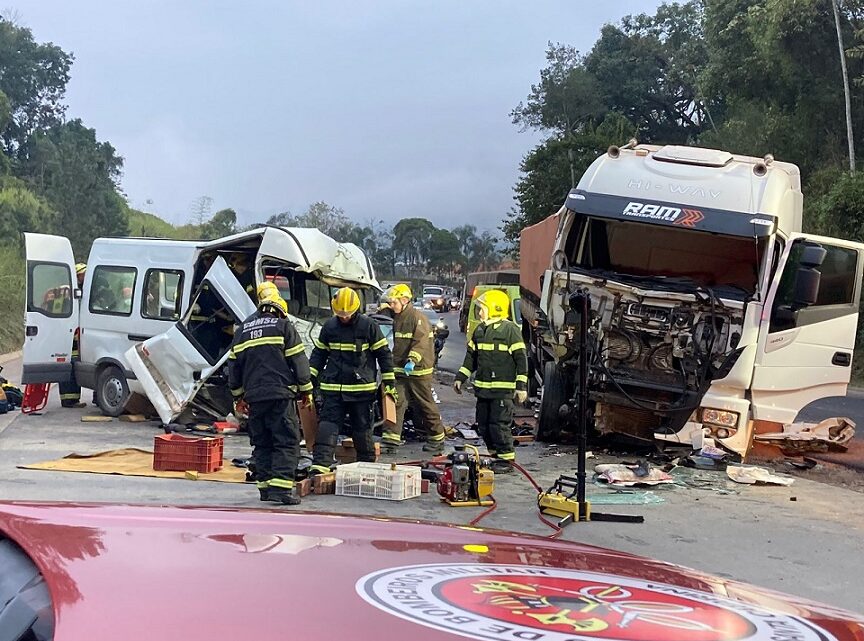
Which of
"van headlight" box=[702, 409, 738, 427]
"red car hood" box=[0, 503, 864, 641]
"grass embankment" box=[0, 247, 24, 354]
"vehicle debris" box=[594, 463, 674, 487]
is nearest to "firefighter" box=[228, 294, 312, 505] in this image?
"vehicle debris" box=[594, 463, 674, 487]

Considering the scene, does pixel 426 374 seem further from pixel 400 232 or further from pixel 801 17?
pixel 400 232

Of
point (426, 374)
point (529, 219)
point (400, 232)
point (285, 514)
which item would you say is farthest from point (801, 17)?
point (400, 232)

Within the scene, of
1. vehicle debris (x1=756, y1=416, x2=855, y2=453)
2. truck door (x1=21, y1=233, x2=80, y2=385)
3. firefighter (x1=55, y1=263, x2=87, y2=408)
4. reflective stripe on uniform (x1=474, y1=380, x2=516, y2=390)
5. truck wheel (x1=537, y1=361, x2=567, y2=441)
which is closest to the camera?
reflective stripe on uniform (x1=474, y1=380, x2=516, y2=390)

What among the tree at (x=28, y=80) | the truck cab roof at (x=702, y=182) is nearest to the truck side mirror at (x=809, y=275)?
the truck cab roof at (x=702, y=182)

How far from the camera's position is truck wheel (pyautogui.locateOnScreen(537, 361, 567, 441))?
10.7m

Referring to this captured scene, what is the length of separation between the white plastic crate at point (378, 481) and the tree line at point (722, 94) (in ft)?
61.8

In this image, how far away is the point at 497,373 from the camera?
9.07m

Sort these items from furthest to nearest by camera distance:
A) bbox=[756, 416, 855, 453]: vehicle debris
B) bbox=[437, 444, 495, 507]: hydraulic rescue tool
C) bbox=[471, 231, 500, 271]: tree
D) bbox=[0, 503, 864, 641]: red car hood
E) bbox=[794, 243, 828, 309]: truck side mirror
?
bbox=[471, 231, 500, 271]: tree
bbox=[756, 416, 855, 453]: vehicle debris
bbox=[794, 243, 828, 309]: truck side mirror
bbox=[437, 444, 495, 507]: hydraulic rescue tool
bbox=[0, 503, 864, 641]: red car hood

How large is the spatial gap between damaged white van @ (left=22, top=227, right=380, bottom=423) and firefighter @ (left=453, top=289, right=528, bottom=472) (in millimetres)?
2734

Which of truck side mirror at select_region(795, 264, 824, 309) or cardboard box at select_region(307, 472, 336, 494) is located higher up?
truck side mirror at select_region(795, 264, 824, 309)

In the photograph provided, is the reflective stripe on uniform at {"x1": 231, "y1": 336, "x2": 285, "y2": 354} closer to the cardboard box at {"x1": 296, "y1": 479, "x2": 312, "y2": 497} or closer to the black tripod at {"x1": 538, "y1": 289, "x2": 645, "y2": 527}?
the cardboard box at {"x1": 296, "y1": 479, "x2": 312, "y2": 497}

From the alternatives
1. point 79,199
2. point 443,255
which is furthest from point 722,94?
point 443,255

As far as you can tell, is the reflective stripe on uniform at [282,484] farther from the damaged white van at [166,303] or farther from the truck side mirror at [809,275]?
the truck side mirror at [809,275]

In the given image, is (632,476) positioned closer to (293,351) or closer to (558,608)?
(293,351)
